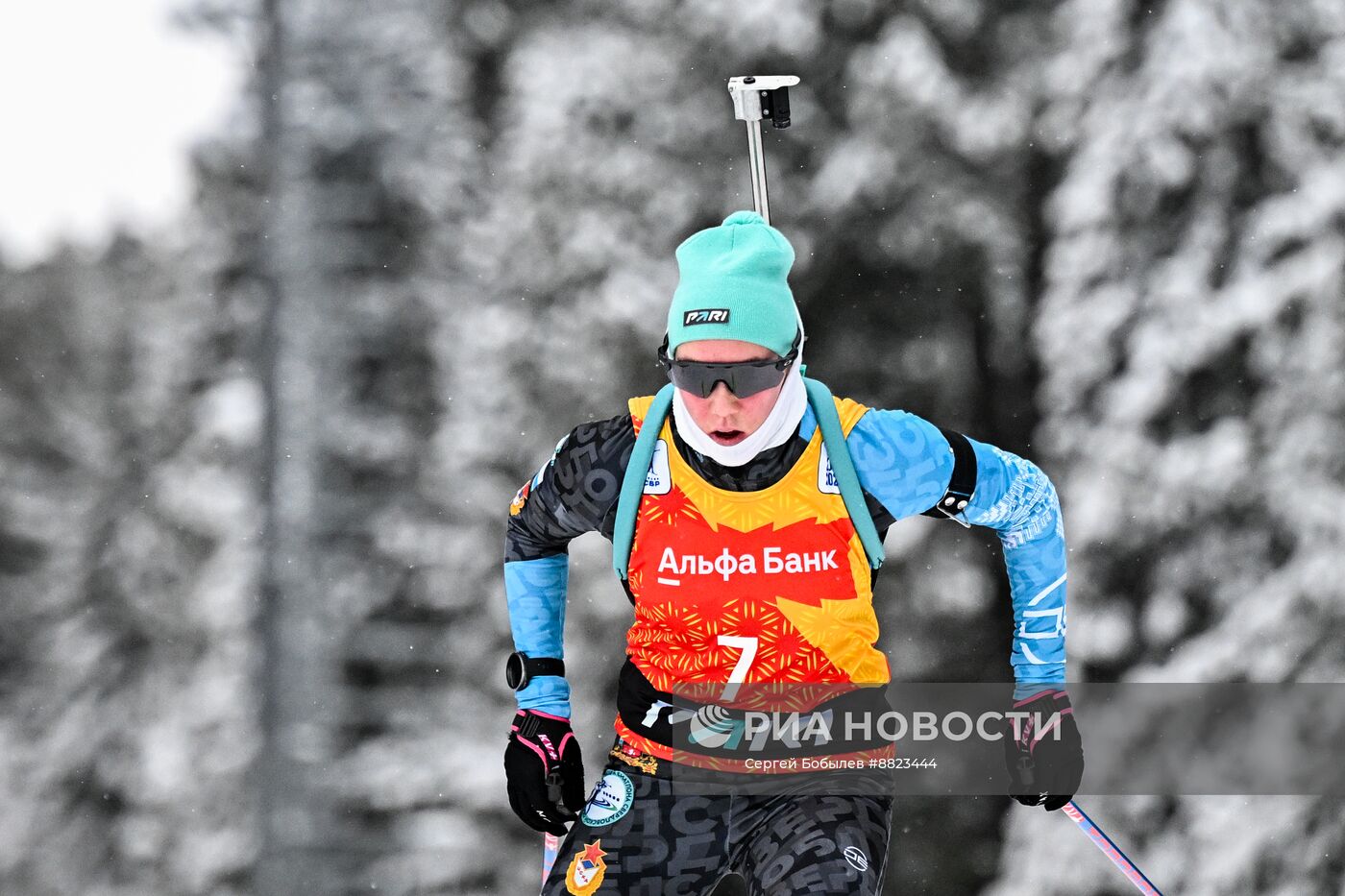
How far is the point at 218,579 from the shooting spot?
3828 mm

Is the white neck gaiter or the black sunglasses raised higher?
the black sunglasses

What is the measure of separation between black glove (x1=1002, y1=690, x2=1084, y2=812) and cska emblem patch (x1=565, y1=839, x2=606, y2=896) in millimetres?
869

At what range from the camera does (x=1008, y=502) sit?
8.27ft

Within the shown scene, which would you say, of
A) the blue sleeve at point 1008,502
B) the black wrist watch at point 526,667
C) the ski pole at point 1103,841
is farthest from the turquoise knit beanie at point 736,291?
the ski pole at point 1103,841

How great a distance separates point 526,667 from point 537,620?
0.32 ft

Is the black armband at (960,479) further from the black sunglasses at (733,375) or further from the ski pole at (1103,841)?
the ski pole at (1103,841)

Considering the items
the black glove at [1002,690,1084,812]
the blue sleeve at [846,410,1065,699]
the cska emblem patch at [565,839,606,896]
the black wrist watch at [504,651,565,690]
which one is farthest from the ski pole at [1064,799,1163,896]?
the black wrist watch at [504,651,565,690]

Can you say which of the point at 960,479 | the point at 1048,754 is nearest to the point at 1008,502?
the point at 960,479

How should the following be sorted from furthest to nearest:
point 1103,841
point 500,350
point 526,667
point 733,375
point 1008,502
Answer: point 500,350
point 1103,841
point 526,667
point 1008,502
point 733,375

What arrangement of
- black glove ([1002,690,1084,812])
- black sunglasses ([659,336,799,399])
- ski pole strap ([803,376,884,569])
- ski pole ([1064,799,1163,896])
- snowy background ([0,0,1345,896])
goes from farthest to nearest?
snowy background ([0,0,1345,896])
ski pole ([1064,799,1163,896])
black glove ([1002,690,1084,812])
ski pole strap ([803,376,884,569])
black sunglasses ([659,336,799,399])

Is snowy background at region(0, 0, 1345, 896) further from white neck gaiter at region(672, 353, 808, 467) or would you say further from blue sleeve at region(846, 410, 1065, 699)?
white neck gaiter at region(672, 353, 808, 467)

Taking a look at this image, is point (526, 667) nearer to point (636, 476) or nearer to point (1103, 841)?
point (636, 476)

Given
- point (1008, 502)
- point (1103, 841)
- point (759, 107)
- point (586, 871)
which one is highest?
point (759, 107)

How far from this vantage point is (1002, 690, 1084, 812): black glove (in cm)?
258
